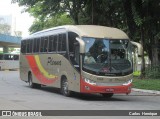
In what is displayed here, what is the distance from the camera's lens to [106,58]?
60.9 ft

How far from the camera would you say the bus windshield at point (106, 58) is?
1842 cm

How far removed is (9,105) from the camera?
50.5 feet

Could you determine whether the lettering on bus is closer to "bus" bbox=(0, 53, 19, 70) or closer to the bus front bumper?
Answer: the bus front bumper

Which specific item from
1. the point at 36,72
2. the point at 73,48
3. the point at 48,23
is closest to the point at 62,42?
the point at 73,48

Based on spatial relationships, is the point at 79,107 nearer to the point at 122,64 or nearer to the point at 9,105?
the point at 9,105

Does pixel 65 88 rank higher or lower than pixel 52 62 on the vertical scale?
lower

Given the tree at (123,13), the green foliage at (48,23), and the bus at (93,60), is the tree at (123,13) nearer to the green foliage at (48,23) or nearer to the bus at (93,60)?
the bus at (93,60)

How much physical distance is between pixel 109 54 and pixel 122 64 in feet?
2.37

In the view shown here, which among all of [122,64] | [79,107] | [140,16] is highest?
[140,16]

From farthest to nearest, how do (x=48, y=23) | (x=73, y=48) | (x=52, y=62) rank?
(x=48, y=23), (x=52, y=62), (x=73, y=48)

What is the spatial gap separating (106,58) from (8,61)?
48.1m

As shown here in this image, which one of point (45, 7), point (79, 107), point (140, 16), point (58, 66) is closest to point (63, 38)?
point (58, 66)

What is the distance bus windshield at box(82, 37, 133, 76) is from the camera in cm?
1842

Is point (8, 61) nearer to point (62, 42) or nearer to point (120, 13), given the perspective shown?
point (120, 13)
